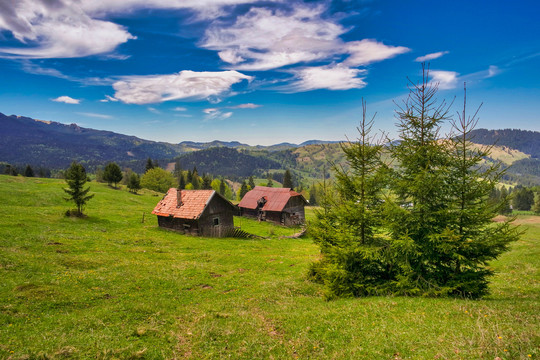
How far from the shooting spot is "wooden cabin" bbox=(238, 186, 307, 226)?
6216 cm

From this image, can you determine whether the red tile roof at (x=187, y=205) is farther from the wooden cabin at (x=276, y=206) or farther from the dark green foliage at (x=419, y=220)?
the dark green foliage at (x=419, y=220)

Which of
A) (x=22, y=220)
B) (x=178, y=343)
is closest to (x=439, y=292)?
(x=178, y=343)

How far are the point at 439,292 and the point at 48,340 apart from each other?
17.9 meters

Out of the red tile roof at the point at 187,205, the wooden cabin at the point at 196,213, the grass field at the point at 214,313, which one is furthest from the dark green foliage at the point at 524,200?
the red tile roof at the point at 187,205

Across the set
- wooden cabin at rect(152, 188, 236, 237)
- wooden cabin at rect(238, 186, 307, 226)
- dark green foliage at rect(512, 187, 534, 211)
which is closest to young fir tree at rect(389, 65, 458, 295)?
wooden cabin at rect(152, 188, 236, 237)

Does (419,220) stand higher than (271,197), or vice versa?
(419,220)

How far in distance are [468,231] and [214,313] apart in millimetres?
14338

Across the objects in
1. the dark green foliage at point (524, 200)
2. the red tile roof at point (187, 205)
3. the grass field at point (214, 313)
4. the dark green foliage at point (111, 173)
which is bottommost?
the dark green foliage at point (524, 200)

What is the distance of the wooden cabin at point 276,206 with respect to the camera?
62.2 meters

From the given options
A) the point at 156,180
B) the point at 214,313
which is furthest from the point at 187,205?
the point at 156,180

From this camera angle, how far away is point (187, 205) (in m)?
41.8

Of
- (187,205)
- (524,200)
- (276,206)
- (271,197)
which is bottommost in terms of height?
(524,200)

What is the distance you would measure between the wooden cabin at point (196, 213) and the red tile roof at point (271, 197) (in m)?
19.3

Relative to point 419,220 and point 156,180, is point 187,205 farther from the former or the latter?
point 156,180
